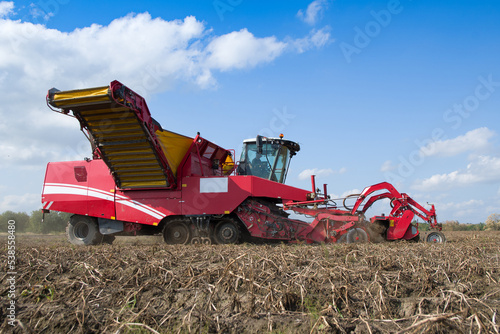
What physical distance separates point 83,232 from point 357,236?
7129mm

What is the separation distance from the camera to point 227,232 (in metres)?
8.53

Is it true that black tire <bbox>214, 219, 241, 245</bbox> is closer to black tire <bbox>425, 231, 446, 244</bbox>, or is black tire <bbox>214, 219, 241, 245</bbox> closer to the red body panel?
the red body panel

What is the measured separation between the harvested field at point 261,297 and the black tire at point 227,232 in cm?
460

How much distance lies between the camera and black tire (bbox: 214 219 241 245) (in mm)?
8484

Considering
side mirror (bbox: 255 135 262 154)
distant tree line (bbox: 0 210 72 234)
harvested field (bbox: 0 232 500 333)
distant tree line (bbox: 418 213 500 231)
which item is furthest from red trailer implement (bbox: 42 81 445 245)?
distant tree line (bbox: 0 210 72 234)

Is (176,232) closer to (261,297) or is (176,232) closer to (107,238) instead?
(107,238)

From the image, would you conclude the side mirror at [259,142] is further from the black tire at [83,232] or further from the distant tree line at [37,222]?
the distant tree line at [37,222]

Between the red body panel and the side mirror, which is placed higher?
the side mirror

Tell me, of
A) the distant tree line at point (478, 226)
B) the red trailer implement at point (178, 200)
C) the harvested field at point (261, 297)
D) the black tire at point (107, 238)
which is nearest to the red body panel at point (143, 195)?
the red trailer implement at point (178, 200)

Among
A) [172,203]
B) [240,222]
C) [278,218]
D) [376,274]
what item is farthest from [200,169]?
[376,274]

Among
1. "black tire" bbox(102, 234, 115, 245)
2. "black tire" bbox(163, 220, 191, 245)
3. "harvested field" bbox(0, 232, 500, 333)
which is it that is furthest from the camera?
"black tire" bbox(102, 234, 115, 245)

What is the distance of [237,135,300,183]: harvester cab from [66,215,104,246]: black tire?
13.5 feet

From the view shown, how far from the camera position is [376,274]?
3.06m

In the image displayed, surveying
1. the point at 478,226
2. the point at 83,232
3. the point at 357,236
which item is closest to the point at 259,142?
the point at 357,236
